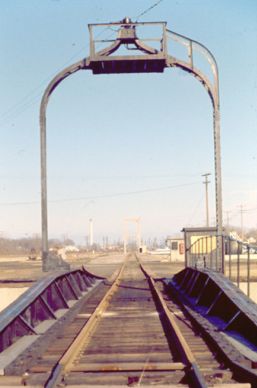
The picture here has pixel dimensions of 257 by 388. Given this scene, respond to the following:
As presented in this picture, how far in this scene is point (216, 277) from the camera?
10570 millimetres

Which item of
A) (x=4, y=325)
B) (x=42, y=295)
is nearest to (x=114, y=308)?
(x=42, y=295)

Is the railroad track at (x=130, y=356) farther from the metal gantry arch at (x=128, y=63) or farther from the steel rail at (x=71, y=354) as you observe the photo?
the metal gantry arch at (x=128, y=63)

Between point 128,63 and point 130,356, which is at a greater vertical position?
point 128,63

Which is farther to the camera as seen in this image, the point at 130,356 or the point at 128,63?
the point at 128,63

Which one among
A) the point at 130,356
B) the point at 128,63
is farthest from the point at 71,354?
the point at 128,63

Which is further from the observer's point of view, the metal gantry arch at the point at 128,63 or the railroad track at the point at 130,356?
the metal gantry arch at the point at 128,63

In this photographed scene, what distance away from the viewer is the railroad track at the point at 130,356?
17.9 feet

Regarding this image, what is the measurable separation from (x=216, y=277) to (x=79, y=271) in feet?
20.5

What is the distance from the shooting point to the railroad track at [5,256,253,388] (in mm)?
5453

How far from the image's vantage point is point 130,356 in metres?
6.54

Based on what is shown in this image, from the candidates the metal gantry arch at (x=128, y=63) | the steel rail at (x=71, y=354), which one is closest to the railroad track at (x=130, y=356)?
the steel rail at (x=71, y=354)

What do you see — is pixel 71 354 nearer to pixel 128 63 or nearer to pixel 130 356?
pixel 130 356

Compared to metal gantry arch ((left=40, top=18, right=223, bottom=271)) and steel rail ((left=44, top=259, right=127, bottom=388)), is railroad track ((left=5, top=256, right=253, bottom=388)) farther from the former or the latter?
metal gantry arch ((left=40, top=18, right=223, bottom=271))

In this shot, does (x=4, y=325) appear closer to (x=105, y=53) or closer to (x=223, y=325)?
(x=223, y=325)
